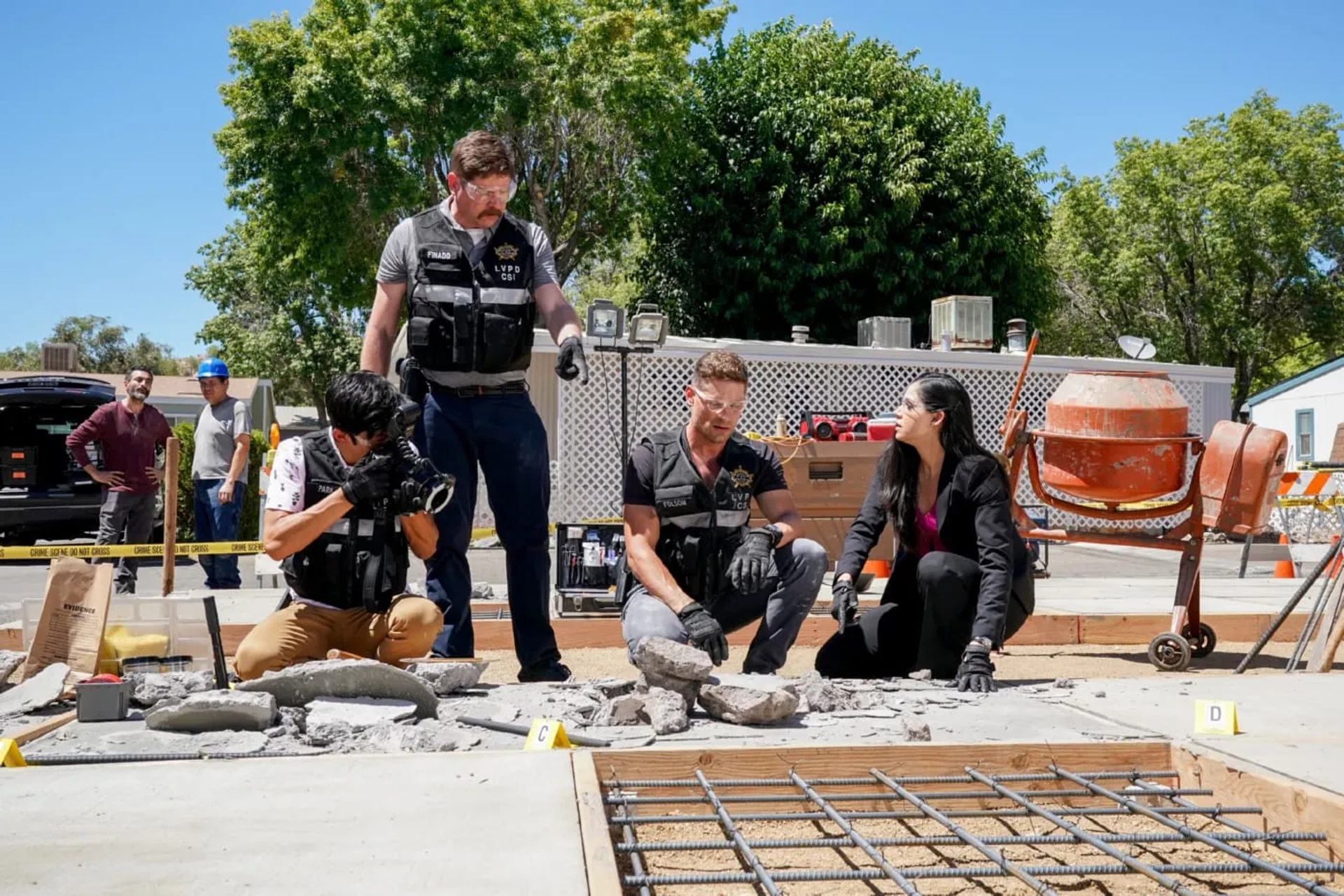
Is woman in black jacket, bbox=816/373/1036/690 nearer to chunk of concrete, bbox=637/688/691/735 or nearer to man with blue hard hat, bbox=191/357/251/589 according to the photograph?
chunk of concrete, bbox=637/688/691/735

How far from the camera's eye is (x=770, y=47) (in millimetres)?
24125

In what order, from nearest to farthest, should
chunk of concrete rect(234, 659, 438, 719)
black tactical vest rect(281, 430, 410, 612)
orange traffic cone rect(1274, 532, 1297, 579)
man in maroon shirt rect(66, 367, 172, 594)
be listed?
chunk of concrete rect(234, 659, 438, 719) < black tactical vest rect(281, 430, 410, 612) < man in maroon shirt rect(66, 367, 172, 594) < orange traffic cone rect(1274, 532, 1297, 579)

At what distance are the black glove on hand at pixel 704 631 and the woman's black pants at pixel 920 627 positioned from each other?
0.68 meters

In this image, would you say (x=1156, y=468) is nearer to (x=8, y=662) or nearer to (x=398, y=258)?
(x=398, y=258)

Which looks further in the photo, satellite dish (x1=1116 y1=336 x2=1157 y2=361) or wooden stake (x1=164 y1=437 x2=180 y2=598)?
satellite dish (x1=1116 y1=336 x2=1157 y2=361)

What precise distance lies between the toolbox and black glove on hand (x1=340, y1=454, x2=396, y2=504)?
3.33 m

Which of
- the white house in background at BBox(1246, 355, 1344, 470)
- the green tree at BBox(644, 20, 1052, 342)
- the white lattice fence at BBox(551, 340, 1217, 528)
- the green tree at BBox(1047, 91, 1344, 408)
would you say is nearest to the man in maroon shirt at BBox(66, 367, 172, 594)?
the white lattice fence at BBox(551, 340, 1217, 528)

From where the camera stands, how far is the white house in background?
23703 millimetres

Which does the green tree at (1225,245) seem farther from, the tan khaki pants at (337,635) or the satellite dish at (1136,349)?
the tan khaki pants at (337,635)

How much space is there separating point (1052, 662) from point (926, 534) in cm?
217

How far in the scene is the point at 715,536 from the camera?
14.7ft

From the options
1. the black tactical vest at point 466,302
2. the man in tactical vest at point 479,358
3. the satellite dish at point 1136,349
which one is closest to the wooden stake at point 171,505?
the man in tactical vest at point 479,358

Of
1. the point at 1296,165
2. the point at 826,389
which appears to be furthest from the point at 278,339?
the point at 1296,165

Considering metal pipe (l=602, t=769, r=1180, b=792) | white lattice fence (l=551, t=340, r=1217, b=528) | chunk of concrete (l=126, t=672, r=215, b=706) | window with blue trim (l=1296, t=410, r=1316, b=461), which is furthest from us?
window with blue trim (l=1296, t=410, r=1316, b=461)
